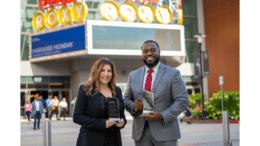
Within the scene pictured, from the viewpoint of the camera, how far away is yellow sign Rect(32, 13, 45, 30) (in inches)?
1055

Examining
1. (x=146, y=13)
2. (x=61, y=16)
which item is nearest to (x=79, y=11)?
(x=61, y=16)

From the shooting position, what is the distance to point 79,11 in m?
24.8

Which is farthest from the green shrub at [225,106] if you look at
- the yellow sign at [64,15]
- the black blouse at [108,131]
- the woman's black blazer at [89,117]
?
the woman's black blazer at [89,117]

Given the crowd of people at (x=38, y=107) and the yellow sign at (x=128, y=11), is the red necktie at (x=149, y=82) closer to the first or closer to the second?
the crowd of people at (x=38, y=107)

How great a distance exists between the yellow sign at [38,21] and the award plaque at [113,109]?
79.6 ft

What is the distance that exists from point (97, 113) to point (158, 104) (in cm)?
78

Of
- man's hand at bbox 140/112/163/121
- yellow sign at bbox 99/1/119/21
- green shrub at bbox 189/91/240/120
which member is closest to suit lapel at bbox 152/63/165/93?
man's hand at bbox 140/112/163/121

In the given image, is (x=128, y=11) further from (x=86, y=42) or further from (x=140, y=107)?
(x=140, y=107)

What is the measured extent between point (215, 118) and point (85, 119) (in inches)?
646

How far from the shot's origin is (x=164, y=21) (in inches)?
1081

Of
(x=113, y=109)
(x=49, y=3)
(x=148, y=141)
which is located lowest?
(x=148, y=141)

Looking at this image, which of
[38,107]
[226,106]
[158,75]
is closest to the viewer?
[158,75]

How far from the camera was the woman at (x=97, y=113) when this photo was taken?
3.89 meters
